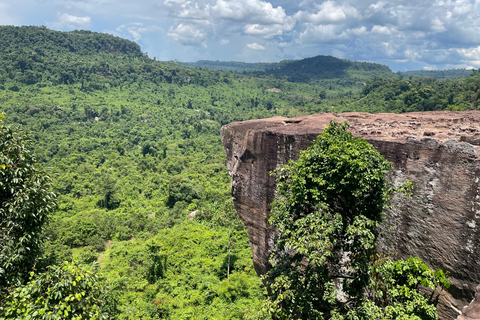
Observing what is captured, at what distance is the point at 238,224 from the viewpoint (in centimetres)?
2619

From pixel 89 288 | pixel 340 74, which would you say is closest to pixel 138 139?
pixel 89 288

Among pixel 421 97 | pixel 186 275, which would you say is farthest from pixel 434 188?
pixel 421 97

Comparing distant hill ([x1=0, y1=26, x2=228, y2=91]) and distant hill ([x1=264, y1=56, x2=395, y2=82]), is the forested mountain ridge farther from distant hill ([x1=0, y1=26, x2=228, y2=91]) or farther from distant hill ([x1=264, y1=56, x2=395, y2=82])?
distant hill ([x1=264, y1=56, x2=395, y2=82])

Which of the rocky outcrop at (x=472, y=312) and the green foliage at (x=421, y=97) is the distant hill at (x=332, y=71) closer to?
the green foliage at (x=421, y=97)

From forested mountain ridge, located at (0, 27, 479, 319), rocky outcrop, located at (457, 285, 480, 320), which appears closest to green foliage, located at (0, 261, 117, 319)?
forested mountain ridge, located at (0, 27, 479, 319)

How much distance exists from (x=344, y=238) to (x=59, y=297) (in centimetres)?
517

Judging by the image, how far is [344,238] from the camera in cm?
576

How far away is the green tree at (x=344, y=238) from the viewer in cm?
539

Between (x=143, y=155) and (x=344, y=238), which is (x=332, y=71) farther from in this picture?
(x=344, y=238)

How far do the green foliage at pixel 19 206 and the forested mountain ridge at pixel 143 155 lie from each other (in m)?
0.47

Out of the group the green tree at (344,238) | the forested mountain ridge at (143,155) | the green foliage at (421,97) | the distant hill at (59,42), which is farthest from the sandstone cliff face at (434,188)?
the distant hill at (59,42)

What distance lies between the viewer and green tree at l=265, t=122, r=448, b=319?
539cm

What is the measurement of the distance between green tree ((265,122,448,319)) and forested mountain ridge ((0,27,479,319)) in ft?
4.31

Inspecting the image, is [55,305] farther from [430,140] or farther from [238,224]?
[238,224]
